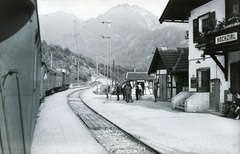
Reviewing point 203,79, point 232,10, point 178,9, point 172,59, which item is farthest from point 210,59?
point 172,59

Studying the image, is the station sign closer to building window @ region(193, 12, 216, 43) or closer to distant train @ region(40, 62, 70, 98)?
building window @ region(193, 12, 216, 43)

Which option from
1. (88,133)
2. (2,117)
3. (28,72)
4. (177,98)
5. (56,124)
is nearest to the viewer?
(2,117)

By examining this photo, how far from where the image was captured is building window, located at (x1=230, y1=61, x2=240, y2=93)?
486 inches

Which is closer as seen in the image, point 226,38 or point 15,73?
point 15,73

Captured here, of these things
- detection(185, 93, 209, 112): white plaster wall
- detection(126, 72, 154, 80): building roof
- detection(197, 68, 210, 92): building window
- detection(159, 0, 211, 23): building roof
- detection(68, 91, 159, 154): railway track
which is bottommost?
detection(68, 91, 159, 154): railway track

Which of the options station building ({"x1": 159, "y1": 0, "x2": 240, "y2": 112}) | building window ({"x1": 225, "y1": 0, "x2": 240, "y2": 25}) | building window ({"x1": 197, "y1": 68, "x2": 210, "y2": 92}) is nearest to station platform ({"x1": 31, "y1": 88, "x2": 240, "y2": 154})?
station building ({"x1": 159, "y1": 0, "x2": 240, "y2": 112})

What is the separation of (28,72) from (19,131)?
950 mm

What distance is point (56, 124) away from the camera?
10.5 m

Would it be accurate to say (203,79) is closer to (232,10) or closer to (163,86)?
(232,10)

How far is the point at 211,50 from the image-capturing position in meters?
12.3

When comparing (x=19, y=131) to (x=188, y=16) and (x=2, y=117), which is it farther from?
(x=188, y=16)

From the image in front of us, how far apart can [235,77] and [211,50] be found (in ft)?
5.78

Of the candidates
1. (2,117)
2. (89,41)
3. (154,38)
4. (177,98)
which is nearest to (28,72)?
(2,117)

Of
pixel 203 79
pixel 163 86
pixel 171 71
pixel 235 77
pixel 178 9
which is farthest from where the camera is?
pixel 163 86
